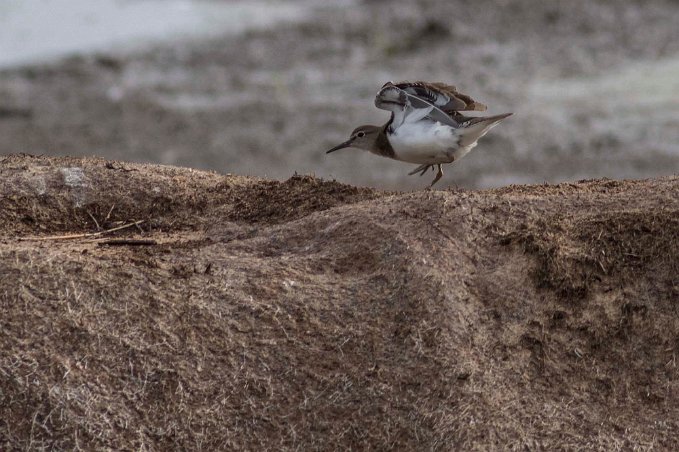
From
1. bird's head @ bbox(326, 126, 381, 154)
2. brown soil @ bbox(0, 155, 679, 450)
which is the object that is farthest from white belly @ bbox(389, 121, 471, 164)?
brown soil @ bbox(0, 155, 679, 450)

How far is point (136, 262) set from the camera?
714 cm

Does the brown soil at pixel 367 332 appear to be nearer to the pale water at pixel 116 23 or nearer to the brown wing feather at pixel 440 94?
the brown wing feather at pixel 440 94

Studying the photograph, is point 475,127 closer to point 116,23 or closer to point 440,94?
point 440,94

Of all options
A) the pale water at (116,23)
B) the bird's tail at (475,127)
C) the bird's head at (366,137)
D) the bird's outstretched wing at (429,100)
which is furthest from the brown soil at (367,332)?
the pale water at (116,23)

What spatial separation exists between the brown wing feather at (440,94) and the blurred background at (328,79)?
6012 mm

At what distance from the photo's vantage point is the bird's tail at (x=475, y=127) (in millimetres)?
9233

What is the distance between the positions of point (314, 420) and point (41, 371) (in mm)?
1367

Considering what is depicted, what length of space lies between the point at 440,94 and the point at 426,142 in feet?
1.16

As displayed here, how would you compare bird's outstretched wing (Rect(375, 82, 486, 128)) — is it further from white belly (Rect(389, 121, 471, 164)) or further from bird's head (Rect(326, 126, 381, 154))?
bird's head (Rect(326, 126, 381, 154))

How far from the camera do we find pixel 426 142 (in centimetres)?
938

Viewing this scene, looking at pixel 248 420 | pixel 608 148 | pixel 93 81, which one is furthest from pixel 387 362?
pixel 93 81

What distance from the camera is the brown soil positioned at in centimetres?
653

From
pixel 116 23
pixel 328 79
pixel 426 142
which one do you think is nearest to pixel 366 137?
pixel 426 142

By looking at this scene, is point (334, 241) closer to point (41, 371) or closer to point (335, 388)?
point (335, 388)
